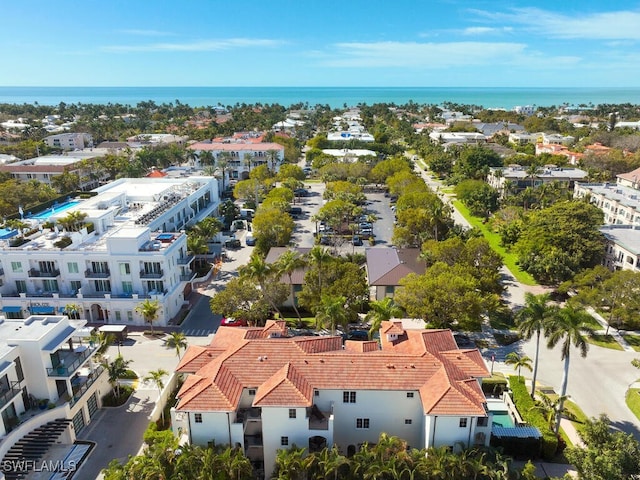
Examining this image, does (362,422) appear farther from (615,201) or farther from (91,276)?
(615,201)

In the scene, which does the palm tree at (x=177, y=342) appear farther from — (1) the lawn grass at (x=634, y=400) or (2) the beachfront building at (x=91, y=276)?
(1) the lawn grass at (x=634, y=400)

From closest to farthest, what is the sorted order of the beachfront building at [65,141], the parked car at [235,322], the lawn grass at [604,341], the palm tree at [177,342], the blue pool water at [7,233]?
the palm tree at [177,342] < the lawn grass at [604,341] < the parked car at [235,322] < the blue pool water at [7,233] < the beachfront building at [65,141]

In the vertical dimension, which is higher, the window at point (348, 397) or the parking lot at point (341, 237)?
the window at point (348, 397)

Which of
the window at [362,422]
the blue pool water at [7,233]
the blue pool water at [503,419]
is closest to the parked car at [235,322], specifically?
the window at [362,422]

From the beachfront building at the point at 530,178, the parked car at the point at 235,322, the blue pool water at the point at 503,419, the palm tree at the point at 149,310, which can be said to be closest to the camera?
the blue pool water at the point at 503,419

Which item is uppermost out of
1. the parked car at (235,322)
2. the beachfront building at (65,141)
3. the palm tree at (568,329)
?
the beachfront building at (65,141)

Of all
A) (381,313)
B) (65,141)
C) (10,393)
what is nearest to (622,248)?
(381,313)

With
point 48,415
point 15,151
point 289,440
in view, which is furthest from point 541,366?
point 15,151

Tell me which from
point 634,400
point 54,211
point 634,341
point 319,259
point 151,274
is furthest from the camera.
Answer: point 54,211
